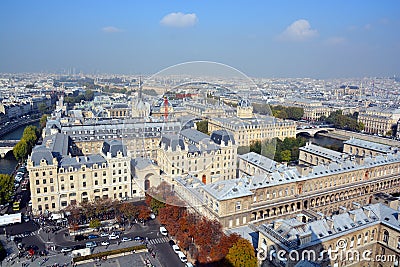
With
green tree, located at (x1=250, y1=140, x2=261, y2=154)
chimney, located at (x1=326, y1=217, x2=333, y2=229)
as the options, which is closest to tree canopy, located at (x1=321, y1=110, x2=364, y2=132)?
green tree, located at (x1=250, y1=140, x2=261, y2=154)

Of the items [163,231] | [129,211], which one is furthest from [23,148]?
[163,231]

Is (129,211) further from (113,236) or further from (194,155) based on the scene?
(194,155)

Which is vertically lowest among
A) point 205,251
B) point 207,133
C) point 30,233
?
point 30,233

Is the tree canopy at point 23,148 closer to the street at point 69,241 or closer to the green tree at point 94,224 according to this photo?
the street at point 69,241

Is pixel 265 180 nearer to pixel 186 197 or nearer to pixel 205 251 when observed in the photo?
pixel 186 197

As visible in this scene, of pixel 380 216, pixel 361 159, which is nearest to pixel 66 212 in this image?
pixel 380 216

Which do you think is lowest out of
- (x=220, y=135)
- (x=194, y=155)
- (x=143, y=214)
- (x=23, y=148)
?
(x=143, y=214)

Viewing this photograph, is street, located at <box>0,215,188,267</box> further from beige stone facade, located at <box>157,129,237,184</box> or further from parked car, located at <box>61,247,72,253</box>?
beige stone facade, located at <box>157,129,237,184</box>

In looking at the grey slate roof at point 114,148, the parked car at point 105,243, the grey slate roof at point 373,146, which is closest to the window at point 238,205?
the parked car at point 105,243
